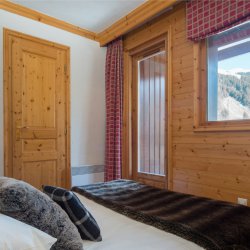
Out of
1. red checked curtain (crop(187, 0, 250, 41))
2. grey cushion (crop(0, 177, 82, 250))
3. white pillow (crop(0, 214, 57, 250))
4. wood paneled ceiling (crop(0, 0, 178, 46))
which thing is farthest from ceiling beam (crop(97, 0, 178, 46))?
white pillow (crop(0, 214, 57, 250))

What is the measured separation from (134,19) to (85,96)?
125 centimetres

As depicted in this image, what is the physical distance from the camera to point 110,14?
300cm

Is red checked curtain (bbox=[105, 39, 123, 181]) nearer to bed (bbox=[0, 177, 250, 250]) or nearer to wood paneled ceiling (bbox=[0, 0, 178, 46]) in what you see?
wood paneled ceiling (bbox=[0, 0, 178, 46])

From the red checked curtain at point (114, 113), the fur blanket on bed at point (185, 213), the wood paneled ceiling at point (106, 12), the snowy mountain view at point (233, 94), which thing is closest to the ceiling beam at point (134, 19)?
the wood paneled ceiling at point (106, 12)

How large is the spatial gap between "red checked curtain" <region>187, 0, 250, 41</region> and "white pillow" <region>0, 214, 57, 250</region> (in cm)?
220

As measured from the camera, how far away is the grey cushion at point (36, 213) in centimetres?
87

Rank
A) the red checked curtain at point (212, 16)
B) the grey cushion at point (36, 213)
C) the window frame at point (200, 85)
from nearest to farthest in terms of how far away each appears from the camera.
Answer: the grey cushion at point (36, 213), the red checked curtain at point (212, 16), the window frame at point (200, 85)

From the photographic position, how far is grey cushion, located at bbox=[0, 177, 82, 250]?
34.2 inches

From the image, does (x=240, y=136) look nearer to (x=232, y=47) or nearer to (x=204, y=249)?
(x=232, y=47)

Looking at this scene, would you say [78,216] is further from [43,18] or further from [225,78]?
[43,18]

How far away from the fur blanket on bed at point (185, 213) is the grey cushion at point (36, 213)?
1.64ft

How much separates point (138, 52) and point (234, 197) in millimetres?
2204

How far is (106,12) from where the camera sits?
2.94m

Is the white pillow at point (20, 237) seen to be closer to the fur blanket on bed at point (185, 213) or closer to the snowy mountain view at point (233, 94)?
the fur blanket on bed at point (185, 213)
